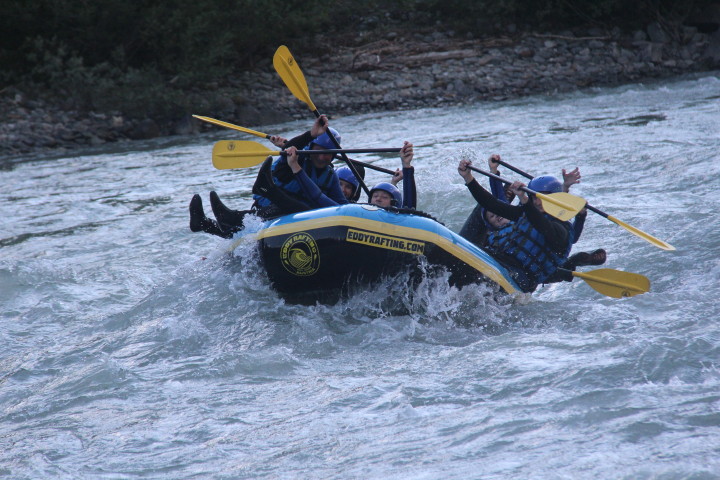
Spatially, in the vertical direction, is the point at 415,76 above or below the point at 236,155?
above

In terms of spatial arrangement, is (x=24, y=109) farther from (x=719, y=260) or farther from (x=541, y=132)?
(x=719, y=260)

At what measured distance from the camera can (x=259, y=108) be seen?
1658 centimetres

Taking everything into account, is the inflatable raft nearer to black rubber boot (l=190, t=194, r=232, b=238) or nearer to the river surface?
the river surface

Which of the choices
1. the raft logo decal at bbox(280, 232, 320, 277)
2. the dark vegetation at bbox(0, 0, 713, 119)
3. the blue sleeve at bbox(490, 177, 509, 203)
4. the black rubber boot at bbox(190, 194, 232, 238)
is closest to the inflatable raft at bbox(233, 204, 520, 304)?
the raft logo decal at bbox(280, 232, 320, 277)

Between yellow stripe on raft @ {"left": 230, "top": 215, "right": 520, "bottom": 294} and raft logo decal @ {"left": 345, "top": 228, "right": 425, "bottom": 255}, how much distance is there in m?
0.03

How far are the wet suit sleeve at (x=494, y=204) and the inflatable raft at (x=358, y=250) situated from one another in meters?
0.41

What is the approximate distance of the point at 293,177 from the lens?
550 centimetres

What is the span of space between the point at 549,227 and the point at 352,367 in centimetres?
167

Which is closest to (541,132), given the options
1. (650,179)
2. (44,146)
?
(650,179)

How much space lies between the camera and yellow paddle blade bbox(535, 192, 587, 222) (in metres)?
4.61

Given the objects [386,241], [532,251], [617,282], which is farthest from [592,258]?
[386,241]

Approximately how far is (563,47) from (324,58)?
19.4 ft

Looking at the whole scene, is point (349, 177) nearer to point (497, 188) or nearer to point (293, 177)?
point (293, 177)

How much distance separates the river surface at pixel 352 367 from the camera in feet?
10.2
